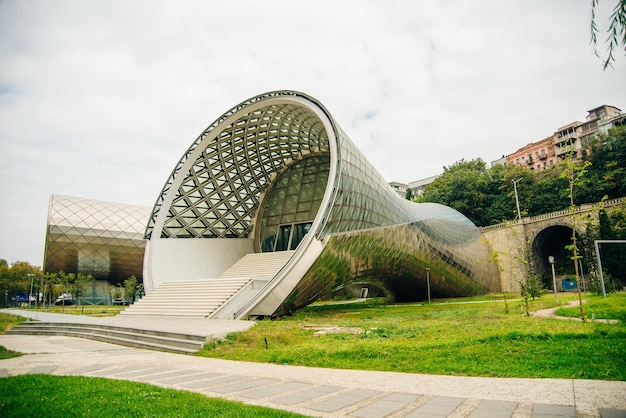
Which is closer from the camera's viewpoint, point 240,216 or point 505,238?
point 240,216

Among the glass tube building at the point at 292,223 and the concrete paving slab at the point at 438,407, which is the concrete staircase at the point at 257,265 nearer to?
the glass tube building at the point at 292,223

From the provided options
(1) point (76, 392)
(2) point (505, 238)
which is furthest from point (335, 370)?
(2) point (505, 238)

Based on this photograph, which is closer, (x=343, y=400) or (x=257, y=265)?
(x=343, y=400)

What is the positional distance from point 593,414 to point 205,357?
27.8 ft

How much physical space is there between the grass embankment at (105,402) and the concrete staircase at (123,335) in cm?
505

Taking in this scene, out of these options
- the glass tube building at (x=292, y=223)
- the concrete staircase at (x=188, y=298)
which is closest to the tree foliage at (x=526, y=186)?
the glass tube building at (x=292, y=223)

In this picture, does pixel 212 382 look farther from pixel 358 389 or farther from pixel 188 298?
pixel 188 298

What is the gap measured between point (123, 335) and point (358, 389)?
10.9 metres

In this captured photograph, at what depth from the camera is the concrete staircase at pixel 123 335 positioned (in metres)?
11.4

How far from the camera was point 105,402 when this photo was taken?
502 centimetres

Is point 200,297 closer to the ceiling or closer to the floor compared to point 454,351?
closer to the ceiling

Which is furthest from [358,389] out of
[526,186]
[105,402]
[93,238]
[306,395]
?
[526,186]

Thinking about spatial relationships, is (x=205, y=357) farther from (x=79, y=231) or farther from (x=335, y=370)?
(x=79, y=231)

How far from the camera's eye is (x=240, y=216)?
3631cm
